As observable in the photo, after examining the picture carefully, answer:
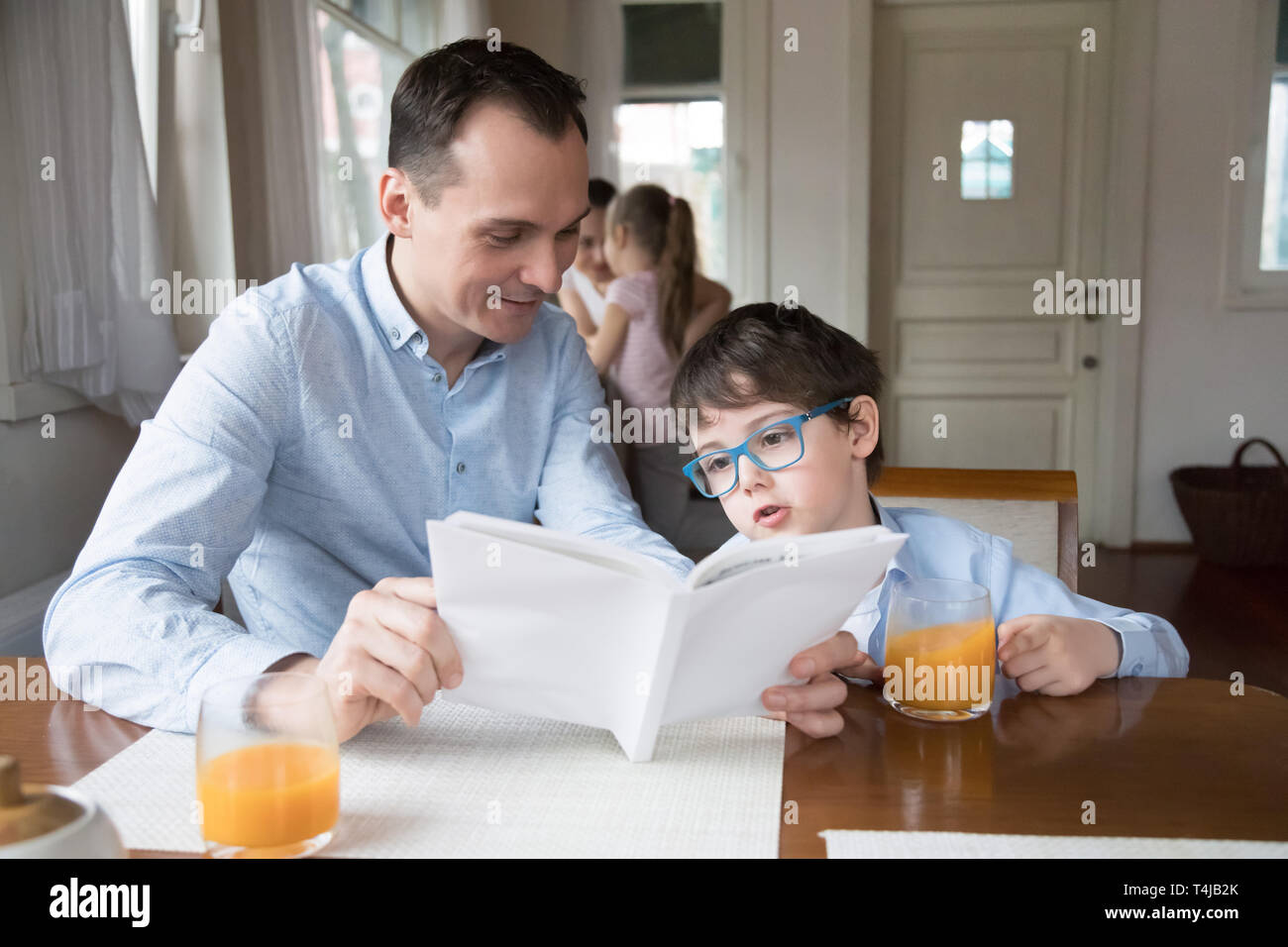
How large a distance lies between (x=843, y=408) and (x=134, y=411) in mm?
1689

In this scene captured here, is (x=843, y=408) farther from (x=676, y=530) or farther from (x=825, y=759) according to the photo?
(x=676, y=530)

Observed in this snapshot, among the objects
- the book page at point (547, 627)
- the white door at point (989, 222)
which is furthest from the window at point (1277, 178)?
the book page at point (547, 627)

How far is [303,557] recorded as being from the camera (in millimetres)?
1440

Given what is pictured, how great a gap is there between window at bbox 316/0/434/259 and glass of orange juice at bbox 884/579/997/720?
260cm

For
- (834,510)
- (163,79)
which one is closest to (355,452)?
(834,510)

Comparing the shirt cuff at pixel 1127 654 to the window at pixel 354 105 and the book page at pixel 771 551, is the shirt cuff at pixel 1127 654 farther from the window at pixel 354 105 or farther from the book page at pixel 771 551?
the window at pixel 354 105

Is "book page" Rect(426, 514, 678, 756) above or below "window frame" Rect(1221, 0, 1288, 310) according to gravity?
below

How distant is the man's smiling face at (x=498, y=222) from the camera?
135 cm

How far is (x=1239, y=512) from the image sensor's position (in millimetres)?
4426

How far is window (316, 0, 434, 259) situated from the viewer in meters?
3.45

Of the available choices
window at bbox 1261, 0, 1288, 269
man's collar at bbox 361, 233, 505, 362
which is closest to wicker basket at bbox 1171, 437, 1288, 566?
window at bbox 1261, 0, 1288, 269

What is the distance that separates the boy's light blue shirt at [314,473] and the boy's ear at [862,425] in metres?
0.27

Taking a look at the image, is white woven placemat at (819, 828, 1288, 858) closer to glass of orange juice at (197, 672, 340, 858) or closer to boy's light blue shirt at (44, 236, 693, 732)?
glass of orange juice at (197, 672, 340, 858)

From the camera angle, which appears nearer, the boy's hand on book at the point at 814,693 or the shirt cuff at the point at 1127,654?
the boy's hand on book at the point at 814,693
